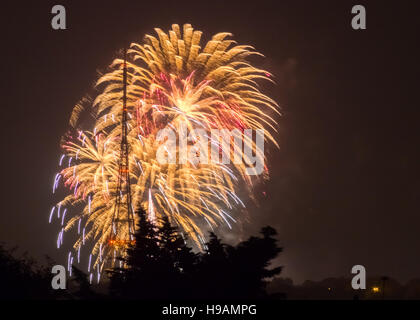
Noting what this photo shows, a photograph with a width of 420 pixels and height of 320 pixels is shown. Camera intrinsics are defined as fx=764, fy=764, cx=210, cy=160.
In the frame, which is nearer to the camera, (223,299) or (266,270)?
(223,299)

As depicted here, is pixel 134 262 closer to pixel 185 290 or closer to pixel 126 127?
pixel 185 290

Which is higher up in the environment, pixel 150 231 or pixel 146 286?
pixel 150 231
